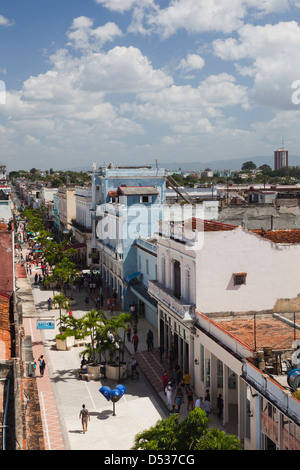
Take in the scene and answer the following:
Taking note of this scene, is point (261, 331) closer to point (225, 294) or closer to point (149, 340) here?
point (225, 294)

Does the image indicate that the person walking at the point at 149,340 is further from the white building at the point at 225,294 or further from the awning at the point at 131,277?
the awning at the point at 131,277

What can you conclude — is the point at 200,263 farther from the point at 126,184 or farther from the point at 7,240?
the point at 126,184

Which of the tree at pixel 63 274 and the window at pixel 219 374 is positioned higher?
the tree at pixel 63 274

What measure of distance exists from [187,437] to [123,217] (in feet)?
91.6

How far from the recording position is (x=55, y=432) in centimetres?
2050

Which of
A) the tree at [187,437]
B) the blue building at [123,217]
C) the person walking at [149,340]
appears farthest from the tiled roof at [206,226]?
the blue building at [123,217]

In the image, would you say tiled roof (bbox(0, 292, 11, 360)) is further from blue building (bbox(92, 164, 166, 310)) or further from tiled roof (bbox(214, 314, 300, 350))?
blue building (bbox(92, 164, 166, 310))

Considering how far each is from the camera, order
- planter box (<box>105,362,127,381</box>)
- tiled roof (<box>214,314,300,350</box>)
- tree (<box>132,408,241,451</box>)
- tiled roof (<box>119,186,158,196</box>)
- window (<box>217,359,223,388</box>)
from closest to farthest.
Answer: tree (<box>132,408,241,451</box>), tiled roof (<box>214,314,300,350</box>), window (<box>217,359,223,388</box>), planter box (<box>105,362,127,381</box>), tiled roof (<box>119,186,158,196</box>)

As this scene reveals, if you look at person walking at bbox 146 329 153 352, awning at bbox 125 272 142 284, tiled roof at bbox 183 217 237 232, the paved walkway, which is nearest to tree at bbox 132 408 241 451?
the paved walkway

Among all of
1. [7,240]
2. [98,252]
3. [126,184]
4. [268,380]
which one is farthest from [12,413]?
[98,252]

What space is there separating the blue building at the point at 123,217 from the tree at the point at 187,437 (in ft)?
83.7

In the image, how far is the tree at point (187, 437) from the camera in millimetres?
12484

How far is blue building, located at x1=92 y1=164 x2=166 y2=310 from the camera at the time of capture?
40219 mm

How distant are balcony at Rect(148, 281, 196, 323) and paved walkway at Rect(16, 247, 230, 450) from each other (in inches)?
129
